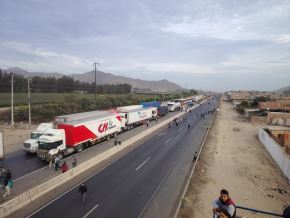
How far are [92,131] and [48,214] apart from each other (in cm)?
1734

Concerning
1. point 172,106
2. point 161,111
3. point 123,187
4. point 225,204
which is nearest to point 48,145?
point 123,187

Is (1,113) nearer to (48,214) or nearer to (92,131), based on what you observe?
(92,131)

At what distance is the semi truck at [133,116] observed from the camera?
4639 cm

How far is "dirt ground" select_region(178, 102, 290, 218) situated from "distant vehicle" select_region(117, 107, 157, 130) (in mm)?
15061

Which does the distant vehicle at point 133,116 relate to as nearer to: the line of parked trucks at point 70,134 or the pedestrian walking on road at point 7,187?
the line of parked trucks at point 70,134

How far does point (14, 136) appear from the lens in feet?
130

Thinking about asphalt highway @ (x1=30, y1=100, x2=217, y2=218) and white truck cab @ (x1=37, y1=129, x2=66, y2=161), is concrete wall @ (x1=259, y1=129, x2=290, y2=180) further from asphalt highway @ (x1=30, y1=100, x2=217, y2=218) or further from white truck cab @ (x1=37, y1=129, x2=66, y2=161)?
white truck cab @ (x1=37, y1=129, x2=66, y2=161)

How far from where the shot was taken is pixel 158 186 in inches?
794

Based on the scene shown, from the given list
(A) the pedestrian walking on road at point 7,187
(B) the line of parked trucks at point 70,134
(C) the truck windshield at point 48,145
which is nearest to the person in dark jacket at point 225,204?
(A) the pedestrian walking on road at point 7,187

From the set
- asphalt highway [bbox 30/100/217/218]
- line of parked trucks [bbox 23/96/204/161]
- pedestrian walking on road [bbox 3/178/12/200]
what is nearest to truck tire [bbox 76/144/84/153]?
line of parked trucks [bbox 23/96/204/161]

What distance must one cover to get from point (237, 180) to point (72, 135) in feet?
54.8

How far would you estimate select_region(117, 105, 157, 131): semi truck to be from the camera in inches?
1827

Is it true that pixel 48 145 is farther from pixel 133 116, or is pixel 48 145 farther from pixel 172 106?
pixel 172 106

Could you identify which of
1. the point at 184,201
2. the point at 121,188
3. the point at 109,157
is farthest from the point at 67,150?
the point at 184,201
